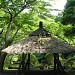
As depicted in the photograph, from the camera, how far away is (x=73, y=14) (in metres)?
15.6

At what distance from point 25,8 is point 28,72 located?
5.90 metres

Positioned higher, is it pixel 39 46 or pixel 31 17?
pixel 31 17

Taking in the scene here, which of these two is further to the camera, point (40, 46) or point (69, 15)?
point (69, 15)

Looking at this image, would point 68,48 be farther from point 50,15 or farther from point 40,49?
point 50,15

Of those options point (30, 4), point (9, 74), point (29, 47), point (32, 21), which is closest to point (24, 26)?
point (32, 21)

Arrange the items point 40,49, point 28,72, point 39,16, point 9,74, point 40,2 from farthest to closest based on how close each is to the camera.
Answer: point 39,16
point 40,2
point 9,74
point 28,72
point 40,49

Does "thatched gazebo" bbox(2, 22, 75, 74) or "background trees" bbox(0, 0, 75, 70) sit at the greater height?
"background trees" bbox(0, 0, 75, 70)

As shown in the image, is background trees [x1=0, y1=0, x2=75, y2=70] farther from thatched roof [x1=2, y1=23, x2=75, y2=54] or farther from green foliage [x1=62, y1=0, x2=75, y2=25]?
thatched roof [x1=2, y1=23, x2=75, y2=54]

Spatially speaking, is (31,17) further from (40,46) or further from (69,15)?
(40,46)

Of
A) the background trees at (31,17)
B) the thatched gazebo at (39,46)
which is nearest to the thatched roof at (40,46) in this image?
the thatched gazebo at (39,46)

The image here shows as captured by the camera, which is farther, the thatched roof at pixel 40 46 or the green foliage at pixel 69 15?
the green foliage at pixel 69 15

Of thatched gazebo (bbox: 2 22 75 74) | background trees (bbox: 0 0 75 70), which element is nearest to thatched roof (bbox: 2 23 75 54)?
thatched gazebo (bbox: 2 22 75 74)

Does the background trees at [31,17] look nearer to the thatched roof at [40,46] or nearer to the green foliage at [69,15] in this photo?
the green foliage at [69,15]

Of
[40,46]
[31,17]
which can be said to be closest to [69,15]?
[31,17]
